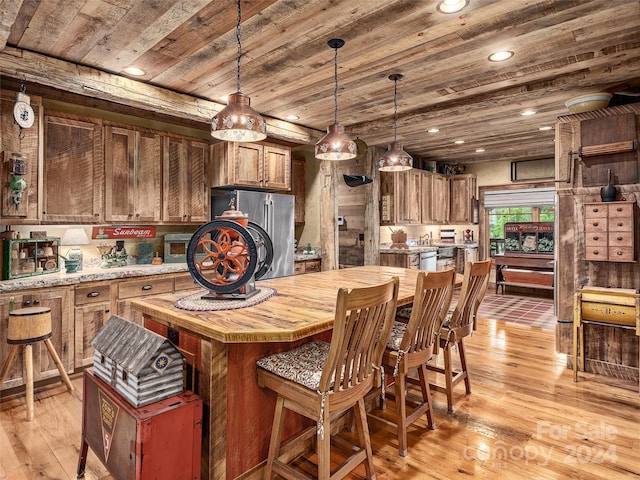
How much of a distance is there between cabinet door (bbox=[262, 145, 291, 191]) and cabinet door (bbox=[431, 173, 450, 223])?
333 centimetres

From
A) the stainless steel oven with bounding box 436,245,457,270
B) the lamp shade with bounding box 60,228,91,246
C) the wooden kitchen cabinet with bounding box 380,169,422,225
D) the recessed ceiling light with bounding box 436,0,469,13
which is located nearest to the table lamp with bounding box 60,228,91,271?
the lamp shade with bounding box 60,228,91,246

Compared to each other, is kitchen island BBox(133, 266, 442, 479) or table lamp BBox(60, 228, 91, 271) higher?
table lamp BBox(60, 228, 91, 271)

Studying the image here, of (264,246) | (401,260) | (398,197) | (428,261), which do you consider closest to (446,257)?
(428,261)

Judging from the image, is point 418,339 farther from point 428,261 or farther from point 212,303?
point 428,261

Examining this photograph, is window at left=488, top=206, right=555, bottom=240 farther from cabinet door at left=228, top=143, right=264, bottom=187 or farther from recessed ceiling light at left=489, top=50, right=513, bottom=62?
cabinet door at left=228, top=143, right=264, bottom=187

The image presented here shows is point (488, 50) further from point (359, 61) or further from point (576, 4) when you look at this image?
point (359, 61)

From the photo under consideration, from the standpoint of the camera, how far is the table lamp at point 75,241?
134 inches

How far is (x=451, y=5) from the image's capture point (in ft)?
7.16

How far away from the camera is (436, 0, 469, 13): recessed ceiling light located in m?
2.15

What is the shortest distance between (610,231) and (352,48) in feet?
8.43

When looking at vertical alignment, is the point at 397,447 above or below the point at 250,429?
below

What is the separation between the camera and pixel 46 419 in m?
2.50

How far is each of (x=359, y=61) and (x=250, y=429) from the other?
265 cm

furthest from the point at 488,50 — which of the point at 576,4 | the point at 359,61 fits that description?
→ the point at 359,61
